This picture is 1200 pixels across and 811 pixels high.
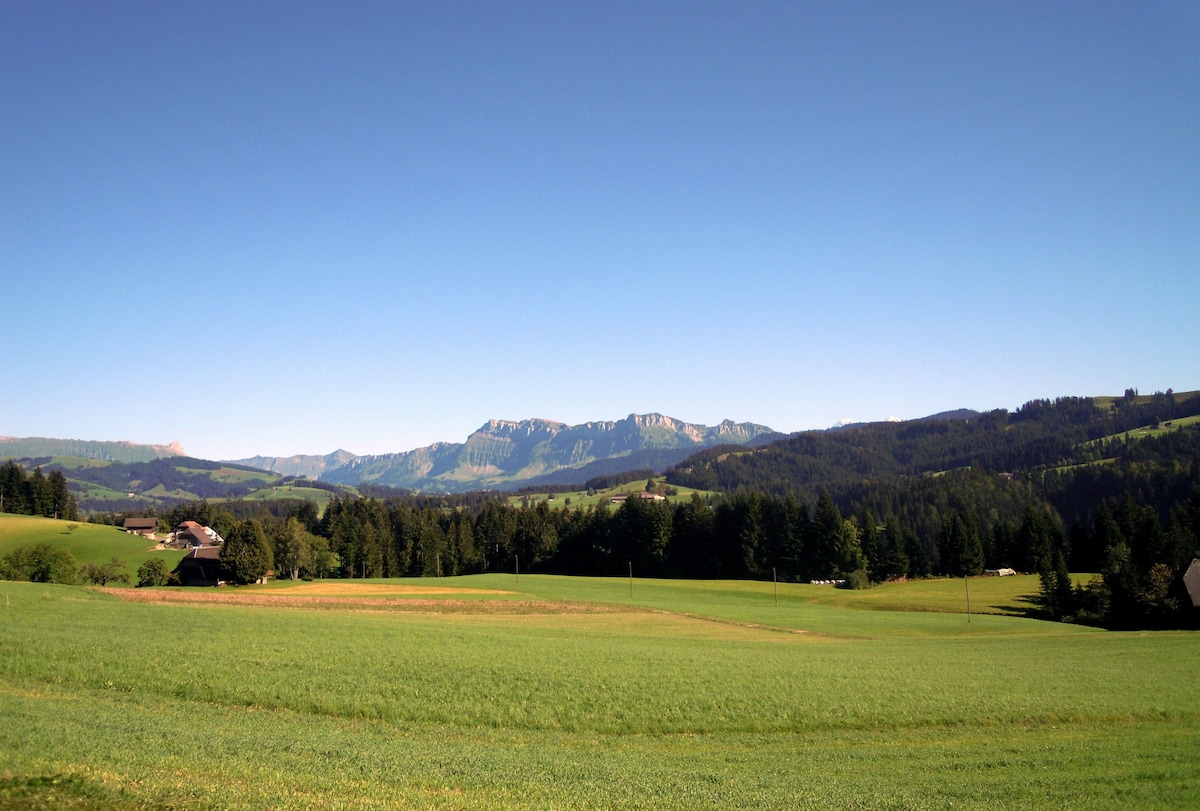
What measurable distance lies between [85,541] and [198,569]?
20219 mm

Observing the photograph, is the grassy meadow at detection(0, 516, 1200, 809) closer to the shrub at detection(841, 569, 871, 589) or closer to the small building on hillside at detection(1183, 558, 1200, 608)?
the small building on hillside at detection(1183, 558, 1200, 608)

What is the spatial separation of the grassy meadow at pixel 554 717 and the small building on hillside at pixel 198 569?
5423 cm

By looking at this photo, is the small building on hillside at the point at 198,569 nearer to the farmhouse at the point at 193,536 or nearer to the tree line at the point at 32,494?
the farmhouse at the point at 193,536

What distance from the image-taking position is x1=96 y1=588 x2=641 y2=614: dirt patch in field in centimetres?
5916

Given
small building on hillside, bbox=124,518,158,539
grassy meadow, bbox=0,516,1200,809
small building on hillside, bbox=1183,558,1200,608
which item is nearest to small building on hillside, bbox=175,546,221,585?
small building on hillside, bbox=124,518,158,539

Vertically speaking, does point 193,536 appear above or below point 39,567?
below

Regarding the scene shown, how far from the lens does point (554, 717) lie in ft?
76.1

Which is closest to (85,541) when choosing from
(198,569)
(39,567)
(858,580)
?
(198,569)

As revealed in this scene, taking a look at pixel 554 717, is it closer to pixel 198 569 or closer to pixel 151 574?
pixel 151 574

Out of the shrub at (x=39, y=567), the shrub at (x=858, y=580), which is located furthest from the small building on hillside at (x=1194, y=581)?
the shrub at (x=39, y=567)

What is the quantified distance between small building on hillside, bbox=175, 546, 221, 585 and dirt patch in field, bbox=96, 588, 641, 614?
36.4 meters

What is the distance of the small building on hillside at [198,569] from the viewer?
98438 mm

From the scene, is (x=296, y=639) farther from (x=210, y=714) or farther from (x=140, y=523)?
(x=140, y=523)

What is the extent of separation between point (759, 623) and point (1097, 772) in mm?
44187
